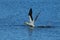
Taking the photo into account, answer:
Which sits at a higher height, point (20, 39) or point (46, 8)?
point (20, 39)

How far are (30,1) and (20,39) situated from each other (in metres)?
27.6

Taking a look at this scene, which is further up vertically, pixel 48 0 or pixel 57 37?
pixel 57 37

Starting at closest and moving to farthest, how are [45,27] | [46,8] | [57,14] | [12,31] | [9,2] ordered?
1. [12,31]
2. [45,27]
3. [57,14]
4. [46,8]
5. [9,2]

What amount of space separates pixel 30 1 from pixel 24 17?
52.5 ft

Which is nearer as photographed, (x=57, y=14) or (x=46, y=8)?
(x=57, y=14)

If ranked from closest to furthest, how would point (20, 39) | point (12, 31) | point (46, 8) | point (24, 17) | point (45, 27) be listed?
point (20, 39), point (12, 31), point (45, 27), point (24, 17), point (46, 8)

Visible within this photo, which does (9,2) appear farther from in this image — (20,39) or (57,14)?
(20,39)

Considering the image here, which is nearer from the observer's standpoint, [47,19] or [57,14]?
[47,19]

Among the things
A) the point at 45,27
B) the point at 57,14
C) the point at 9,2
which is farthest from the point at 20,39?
the point at 9,2

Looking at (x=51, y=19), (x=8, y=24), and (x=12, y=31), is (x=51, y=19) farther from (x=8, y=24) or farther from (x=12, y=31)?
(x=12, y=31)

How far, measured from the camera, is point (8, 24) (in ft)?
107

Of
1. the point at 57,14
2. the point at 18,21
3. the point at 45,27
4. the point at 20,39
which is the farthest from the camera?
the point at 57,14

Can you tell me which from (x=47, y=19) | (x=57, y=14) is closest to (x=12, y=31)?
(x=47, y=19)

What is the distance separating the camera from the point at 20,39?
26.7 meters
